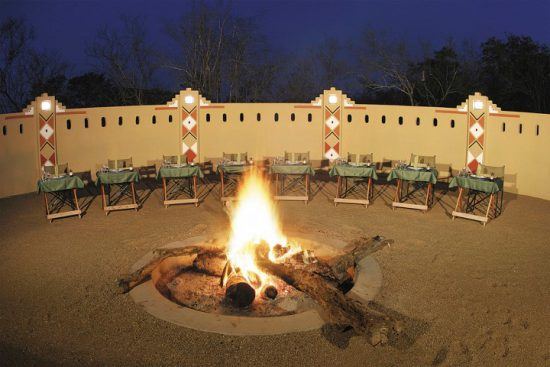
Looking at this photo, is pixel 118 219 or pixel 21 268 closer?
pixel 21 268

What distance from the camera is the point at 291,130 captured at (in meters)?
17.5

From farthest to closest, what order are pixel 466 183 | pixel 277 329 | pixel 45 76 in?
pixel 45 76 < pixel 466 183 < pixel 277 329

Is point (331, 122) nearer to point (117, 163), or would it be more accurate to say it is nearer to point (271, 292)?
point (117, 163)

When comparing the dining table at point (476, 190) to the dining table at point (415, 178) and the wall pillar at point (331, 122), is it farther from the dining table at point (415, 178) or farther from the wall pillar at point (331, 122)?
the wall pillar at point (331, 122)

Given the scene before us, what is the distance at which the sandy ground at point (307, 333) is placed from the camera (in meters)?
6.68

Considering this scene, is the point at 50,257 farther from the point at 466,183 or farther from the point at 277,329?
the point at 466,183

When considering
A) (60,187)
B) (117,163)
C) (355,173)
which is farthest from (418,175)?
(60,187)

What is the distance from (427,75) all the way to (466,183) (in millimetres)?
14804

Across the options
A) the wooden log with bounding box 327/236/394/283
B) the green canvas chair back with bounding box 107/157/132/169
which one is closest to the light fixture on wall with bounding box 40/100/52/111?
the green canvas chair back with bounding box 107/157/132/169

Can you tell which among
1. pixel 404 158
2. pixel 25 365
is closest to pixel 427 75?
pixel 404 158

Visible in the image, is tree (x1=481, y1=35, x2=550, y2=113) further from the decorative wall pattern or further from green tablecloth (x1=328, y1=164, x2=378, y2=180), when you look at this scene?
green tablecloth (x1=328, y1=164, x2=378, y2=180)

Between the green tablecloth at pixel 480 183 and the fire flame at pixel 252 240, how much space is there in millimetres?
4338

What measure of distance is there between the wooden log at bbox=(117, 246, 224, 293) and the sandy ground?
0.21m

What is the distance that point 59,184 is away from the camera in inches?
493
